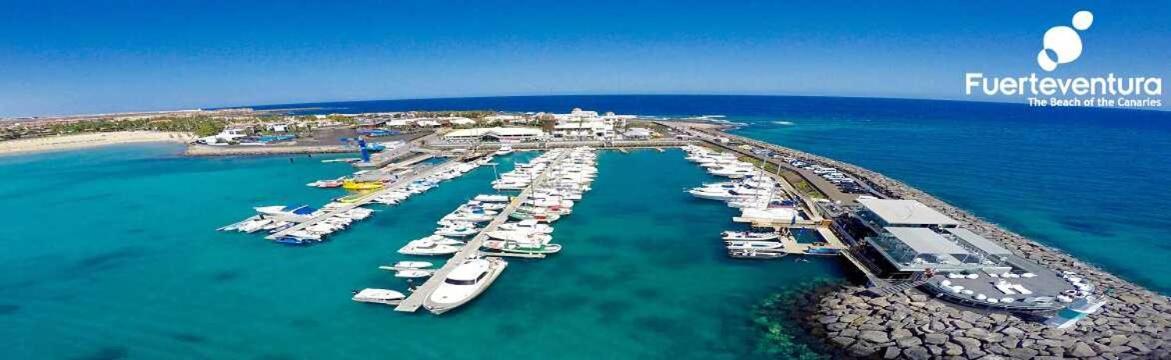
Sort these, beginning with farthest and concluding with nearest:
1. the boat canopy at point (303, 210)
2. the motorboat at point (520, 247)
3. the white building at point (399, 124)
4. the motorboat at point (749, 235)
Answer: the white building at point (399, 124)
the boat canopy at point (303, 210)
the motorboat at point (749, 235)
the motorboat at point (520, 247)

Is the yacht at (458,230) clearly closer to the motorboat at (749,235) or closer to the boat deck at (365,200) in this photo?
the boat deck at (365,200)

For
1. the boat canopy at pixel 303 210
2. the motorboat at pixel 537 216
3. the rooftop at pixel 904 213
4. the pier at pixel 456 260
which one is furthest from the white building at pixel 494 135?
the rooftop at pixel 904 213

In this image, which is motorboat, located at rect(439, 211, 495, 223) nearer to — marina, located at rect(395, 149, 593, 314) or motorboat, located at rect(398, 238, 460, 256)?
marina, located at rect(395, 149, 593, 314)

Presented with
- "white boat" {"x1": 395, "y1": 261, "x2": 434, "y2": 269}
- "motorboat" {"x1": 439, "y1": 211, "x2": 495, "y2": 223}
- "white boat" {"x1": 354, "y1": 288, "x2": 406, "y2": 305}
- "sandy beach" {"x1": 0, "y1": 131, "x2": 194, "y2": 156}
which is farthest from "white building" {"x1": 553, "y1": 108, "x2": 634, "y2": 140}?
"sandy beach" {"x1": 0, "y1": 131, "x2": 194, "y2": 156}

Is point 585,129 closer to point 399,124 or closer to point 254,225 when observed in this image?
point 399,124

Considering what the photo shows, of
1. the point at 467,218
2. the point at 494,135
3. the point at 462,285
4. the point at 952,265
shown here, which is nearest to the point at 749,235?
the point at 952,265

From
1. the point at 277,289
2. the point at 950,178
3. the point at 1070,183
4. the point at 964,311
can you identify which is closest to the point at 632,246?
the point at 964,311
